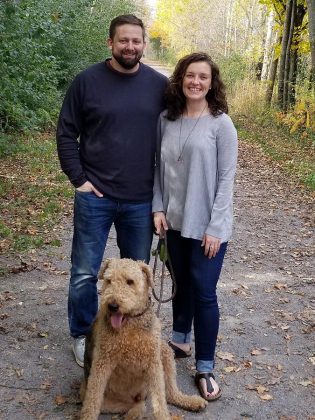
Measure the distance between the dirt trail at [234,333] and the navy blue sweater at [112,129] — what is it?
1505 mm

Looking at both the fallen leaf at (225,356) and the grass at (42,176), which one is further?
the grass at (42,176)

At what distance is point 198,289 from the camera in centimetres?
345

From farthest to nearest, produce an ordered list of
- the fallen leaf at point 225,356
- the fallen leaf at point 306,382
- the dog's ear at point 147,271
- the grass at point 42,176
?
the grass at point 42,176 < the fallen leaf at point 225,356 < the fallen leaf at point 306,382 < the dog's ear at point 147,271

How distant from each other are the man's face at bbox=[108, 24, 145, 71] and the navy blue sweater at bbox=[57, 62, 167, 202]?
0.35 ft

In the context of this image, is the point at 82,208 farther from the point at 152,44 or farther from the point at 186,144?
the point at 152,44

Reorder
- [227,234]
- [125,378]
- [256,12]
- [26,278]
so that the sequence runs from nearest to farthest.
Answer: [125,378] → [227,234] → [26,278] → [256,12]

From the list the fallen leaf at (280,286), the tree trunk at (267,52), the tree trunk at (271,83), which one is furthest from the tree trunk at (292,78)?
the fallen leaf at (280,286)

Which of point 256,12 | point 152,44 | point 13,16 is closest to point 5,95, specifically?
point 13,16

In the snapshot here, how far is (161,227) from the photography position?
3541mm

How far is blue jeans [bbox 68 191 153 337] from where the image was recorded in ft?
11.5

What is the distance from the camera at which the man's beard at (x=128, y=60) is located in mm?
3316

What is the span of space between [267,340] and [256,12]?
31.4m

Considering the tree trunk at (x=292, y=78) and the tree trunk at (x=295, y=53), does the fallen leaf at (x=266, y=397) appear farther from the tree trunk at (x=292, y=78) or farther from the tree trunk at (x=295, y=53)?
the tree trunk at (x=295, y=53)

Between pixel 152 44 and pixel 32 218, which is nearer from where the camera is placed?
pixel 32 218
